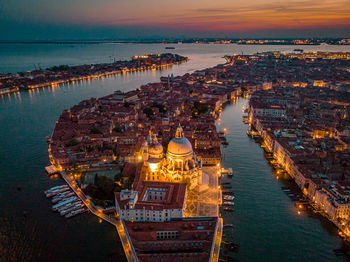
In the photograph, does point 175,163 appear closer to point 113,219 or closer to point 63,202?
point 113,219

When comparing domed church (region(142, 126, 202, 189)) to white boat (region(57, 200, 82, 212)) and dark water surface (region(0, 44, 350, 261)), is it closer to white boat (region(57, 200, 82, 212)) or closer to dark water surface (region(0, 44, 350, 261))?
dark water surface (region(0, 44, 350, 261))

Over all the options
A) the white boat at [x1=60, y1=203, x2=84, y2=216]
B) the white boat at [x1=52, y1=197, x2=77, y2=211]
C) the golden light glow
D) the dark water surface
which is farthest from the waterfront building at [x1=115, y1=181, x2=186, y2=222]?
the white boat at [x1=52, y1=197, x2=77, y2=211]

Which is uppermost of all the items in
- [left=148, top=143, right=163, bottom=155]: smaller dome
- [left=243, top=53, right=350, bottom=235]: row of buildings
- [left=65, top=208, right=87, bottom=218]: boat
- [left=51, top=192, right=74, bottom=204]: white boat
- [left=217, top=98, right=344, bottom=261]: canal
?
[left=148, top=143, right=163, bottom=155]: smaller dome

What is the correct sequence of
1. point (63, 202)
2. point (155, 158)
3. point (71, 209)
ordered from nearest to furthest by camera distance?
point (71, 209)
point (63, 202)
point (155, 158)

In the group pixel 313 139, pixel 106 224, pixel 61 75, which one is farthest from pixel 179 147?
pixel 61 75

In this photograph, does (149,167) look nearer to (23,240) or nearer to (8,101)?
(23,240)

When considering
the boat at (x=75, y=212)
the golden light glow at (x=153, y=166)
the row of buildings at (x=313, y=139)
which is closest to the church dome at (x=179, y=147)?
the golden light glow at (x=153, y=166)

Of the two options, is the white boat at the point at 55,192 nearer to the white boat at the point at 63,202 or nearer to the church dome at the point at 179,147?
the white boat at the point at 63,202

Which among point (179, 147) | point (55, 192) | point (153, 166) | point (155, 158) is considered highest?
point (179, 147)

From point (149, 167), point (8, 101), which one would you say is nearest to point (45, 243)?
point (149, 167)

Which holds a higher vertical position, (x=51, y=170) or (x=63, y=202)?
(x=51, y=170)
